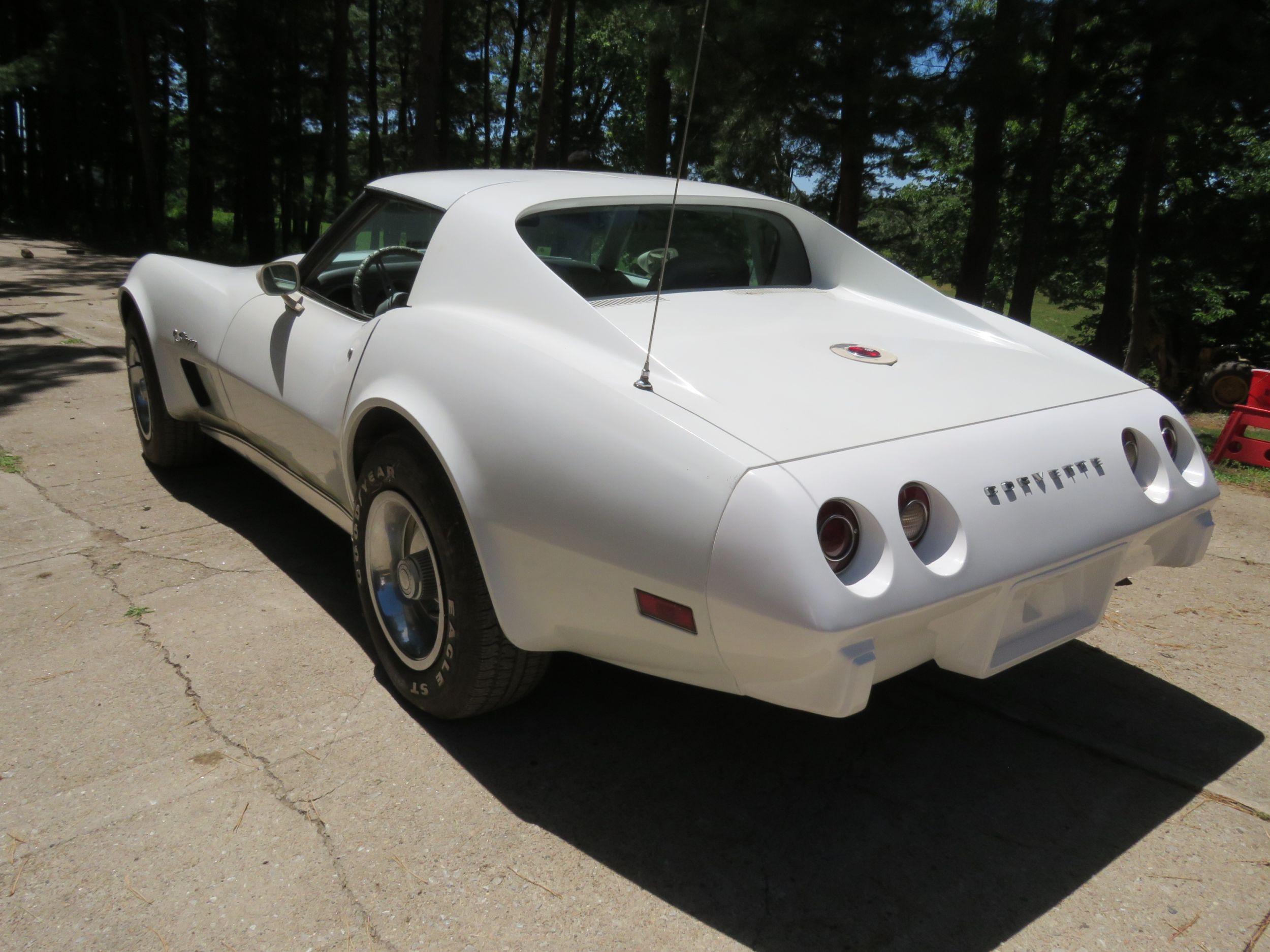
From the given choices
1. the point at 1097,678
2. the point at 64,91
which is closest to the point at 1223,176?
the point at 1097,678

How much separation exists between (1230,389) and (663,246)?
12571mm

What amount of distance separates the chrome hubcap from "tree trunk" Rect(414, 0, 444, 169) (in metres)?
8.97

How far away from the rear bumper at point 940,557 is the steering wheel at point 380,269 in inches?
69.4

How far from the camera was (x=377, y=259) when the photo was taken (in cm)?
327

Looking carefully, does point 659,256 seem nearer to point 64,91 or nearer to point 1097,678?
point 1097,678

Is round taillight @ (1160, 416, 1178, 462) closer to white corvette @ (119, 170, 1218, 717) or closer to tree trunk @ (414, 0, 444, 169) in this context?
white corvette @ (119, 170, 1218, 717)

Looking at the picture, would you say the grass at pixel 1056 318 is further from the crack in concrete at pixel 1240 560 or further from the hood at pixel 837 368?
the hood at pixel 837 368

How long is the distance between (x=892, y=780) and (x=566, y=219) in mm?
1835

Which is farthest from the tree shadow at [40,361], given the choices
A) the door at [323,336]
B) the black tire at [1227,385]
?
the black tire at [1227,385]

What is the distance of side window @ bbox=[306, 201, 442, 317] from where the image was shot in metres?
3.12

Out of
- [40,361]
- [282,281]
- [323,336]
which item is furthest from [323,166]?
[323,336]

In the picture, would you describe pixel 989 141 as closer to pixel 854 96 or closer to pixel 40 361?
pixel 854 96

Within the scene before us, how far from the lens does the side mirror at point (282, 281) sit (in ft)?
11.2

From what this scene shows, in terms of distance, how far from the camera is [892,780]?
2.54 meters
